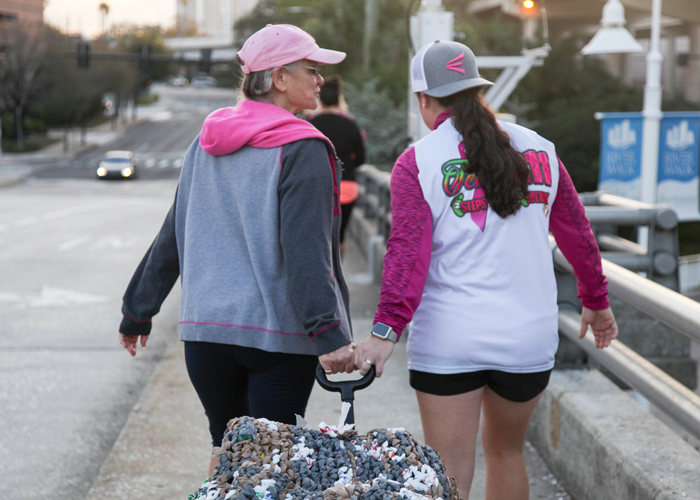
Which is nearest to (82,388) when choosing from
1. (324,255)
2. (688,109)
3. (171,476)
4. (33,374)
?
(33,374)

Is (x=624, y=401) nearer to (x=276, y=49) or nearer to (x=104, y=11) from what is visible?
(x=276, y=49)

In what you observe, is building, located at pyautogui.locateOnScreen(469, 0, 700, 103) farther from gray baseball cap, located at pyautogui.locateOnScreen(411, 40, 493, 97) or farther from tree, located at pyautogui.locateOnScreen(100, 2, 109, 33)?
tree, located at pyautogui.locateOnScreen(100, 2, 109, 33)

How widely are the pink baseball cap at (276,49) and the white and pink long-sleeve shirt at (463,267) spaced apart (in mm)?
426

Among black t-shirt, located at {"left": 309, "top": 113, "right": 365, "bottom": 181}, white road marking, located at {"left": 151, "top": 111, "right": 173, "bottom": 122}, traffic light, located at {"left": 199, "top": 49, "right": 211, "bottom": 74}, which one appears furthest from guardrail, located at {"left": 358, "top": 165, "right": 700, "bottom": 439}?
white road marking, located at {"left": 151, "top": 111, "right": 173, "bottom": 122}

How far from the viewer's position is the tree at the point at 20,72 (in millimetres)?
50312

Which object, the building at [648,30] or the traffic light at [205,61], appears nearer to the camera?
the building at [648,30]

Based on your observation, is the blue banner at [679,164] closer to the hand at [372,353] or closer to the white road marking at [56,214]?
the hand at [372,353]

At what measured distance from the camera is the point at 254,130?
2238mm

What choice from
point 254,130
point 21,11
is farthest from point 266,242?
point 21,11

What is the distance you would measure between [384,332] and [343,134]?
4.97 m

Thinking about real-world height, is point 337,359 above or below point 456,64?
below

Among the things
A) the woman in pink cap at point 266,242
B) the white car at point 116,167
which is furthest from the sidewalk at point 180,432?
the white car at point 116,167

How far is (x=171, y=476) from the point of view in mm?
3779

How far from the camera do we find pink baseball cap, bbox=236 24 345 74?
230 cm
